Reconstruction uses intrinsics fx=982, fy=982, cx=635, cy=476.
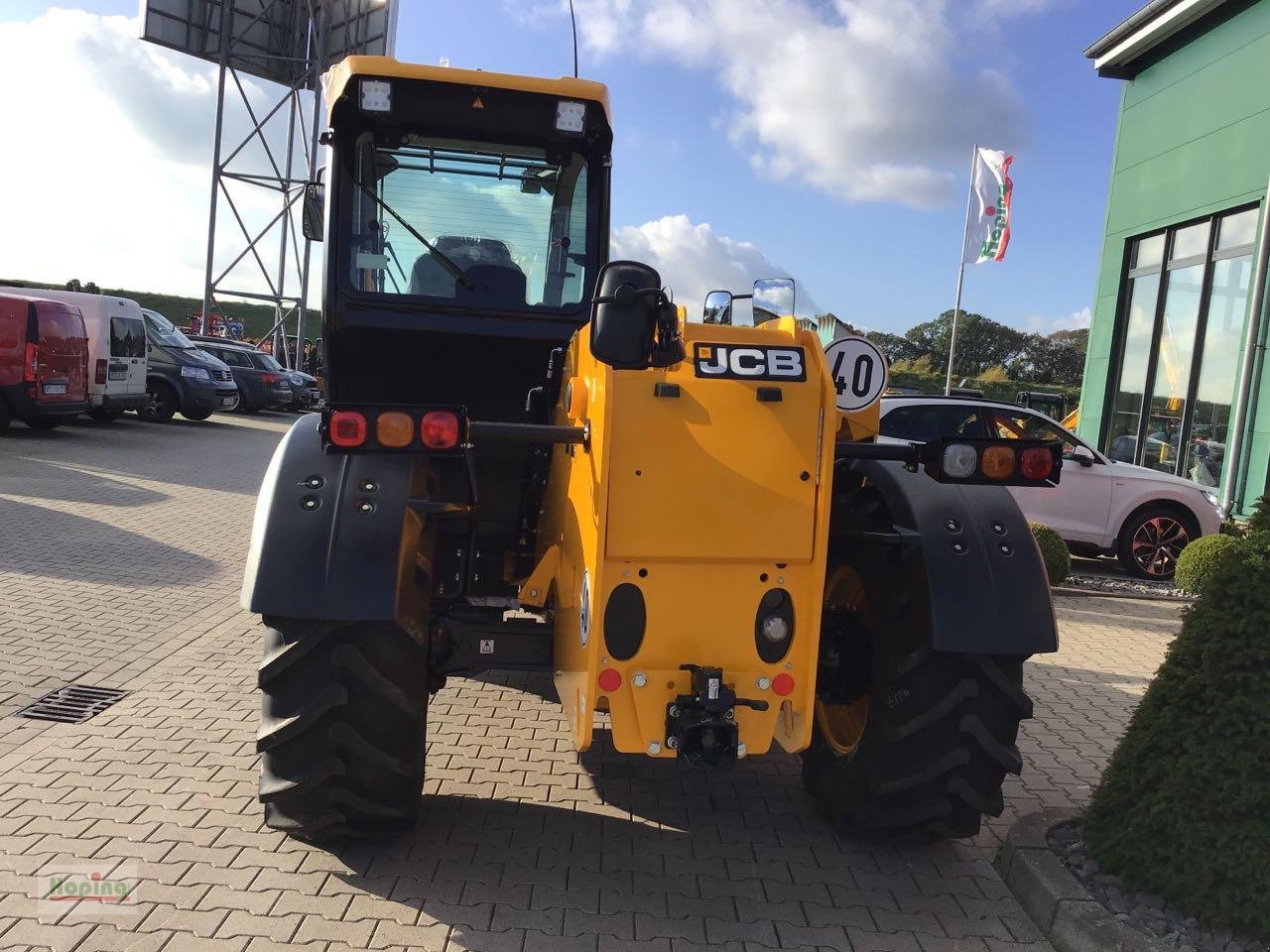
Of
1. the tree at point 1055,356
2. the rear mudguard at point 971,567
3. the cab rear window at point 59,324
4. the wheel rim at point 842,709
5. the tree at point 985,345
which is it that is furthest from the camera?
the tree at point 1055,356

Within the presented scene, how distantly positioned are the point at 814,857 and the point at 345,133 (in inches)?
140

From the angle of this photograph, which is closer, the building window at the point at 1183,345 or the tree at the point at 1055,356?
the building window at the point at 1183,345

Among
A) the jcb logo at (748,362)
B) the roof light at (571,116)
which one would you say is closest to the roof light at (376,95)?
the roof light at (571,116)

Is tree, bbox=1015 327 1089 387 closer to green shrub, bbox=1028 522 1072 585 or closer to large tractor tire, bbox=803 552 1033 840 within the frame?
green shrub, bbox=1028 522 1072 585

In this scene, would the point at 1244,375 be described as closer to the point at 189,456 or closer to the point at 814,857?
the point at 814,857

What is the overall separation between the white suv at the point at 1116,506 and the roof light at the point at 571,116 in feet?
20.6

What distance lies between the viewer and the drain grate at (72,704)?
4656 millimetres

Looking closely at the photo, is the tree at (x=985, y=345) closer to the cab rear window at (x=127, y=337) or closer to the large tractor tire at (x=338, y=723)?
the cab rear window at (x=127, y=337)

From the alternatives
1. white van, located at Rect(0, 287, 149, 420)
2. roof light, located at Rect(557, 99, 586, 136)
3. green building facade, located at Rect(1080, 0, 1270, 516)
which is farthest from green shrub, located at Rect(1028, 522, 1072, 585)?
white van, located at Rect(0, 287, 149, 420)

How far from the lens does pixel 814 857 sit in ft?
12.1

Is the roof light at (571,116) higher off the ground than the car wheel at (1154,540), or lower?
higher

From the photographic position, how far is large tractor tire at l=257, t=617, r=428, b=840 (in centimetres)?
320

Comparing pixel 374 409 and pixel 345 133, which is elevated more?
pixel 345 133

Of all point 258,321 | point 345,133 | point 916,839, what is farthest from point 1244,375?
→ point 258,321
